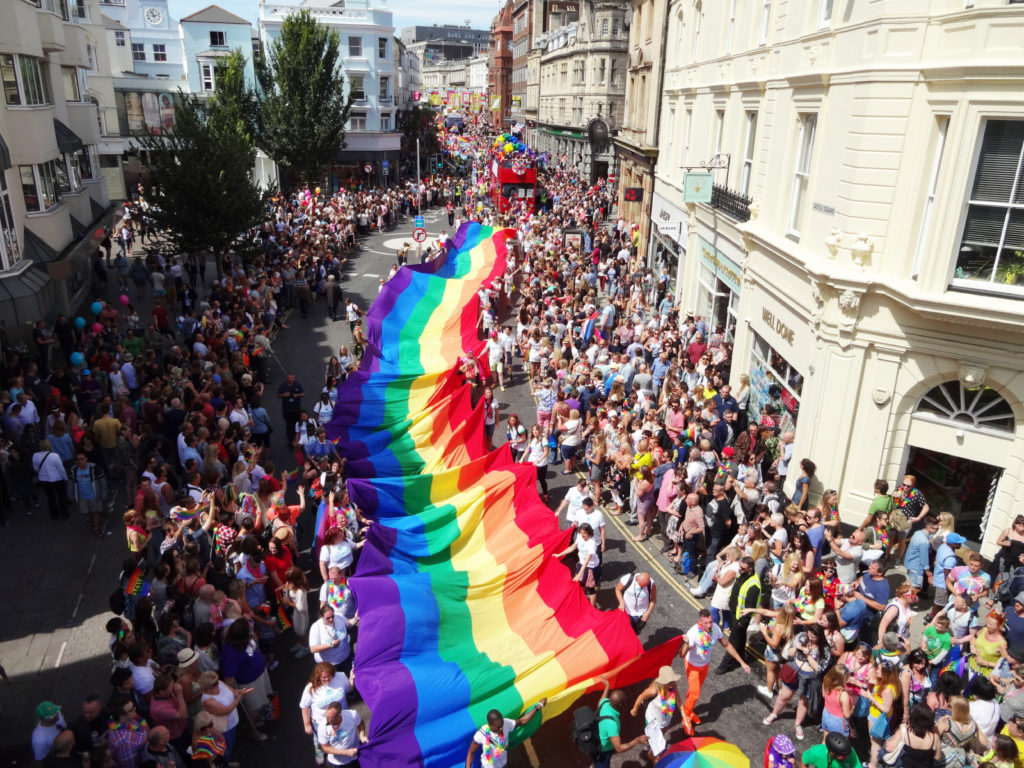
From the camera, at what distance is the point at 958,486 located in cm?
1153

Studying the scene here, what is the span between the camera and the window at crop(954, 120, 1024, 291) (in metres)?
9.91

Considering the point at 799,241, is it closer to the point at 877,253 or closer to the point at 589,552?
the point at 877,253

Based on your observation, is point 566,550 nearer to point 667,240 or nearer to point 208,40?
point 667,240

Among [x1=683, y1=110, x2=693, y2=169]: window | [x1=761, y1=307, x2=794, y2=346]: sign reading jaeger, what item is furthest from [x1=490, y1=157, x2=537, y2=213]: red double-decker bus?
[x1=761, y1=307, x2=794, y2=346]: sign reading jaeger

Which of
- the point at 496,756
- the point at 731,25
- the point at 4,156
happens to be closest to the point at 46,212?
the point at 4,156

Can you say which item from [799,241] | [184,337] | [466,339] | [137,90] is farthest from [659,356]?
[137,90]

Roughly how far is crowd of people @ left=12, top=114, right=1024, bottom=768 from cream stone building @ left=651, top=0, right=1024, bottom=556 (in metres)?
0.85

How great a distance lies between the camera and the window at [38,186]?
19062mm

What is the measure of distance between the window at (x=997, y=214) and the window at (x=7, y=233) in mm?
19350

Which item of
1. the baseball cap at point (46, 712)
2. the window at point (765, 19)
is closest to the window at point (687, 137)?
the window at point (765, 19)

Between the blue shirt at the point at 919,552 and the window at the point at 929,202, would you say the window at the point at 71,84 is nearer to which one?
the window at the point at 929,202

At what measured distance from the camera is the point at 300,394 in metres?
14.9

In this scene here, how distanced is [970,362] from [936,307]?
1.01 metres

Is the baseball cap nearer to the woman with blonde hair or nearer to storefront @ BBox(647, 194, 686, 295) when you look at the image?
the woman with blonde hair
